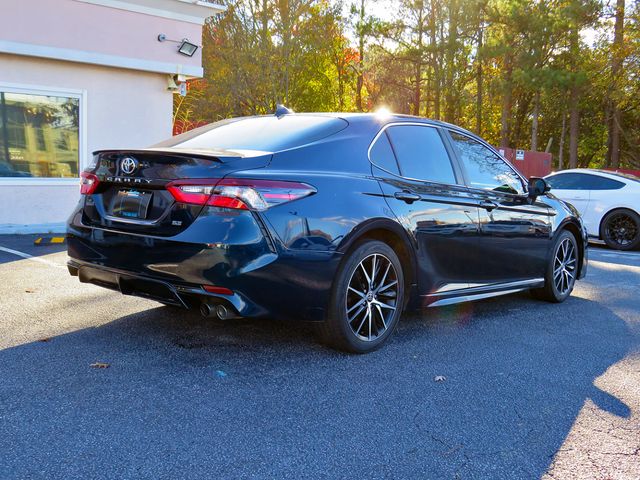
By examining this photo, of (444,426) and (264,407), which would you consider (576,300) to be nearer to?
(444,426)

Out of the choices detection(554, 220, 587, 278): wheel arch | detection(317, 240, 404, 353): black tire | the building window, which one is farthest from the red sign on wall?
detection(317, 240, 404, 353): black tire

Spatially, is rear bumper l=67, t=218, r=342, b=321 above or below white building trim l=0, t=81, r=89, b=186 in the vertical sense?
below

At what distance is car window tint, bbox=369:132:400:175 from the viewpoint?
4.24 metres

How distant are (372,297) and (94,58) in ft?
26.9

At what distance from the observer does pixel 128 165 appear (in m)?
3.81

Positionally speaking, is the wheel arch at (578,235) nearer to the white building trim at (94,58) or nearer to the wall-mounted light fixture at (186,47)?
the white building trim at (94,58)

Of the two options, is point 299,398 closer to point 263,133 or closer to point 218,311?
point 218,311

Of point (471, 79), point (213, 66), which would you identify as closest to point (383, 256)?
point (213, 66)

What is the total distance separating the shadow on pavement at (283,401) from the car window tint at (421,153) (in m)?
1.21

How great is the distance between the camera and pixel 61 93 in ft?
33.6

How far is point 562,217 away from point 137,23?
816 cm

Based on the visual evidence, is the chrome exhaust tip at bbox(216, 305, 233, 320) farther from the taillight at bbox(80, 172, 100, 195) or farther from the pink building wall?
the pink building wall

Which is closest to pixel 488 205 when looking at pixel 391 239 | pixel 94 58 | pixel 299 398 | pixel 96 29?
pixel 391 239

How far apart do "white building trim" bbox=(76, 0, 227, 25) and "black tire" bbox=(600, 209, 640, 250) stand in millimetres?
8082
